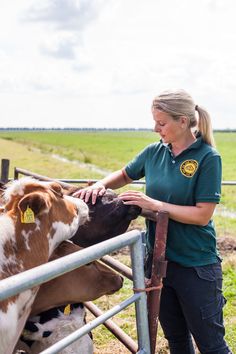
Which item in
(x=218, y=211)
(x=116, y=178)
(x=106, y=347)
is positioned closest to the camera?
(x=116, y=178)

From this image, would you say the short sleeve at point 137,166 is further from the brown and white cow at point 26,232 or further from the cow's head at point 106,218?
the brown and white cow at point 26,232

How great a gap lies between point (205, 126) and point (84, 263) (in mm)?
1381

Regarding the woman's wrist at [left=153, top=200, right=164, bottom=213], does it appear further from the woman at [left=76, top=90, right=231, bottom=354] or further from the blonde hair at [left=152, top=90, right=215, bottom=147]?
the blonde hair at [left=152, top=90, right=215, bottom=147]

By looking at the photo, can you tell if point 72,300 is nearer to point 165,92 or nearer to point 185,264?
point 185,264

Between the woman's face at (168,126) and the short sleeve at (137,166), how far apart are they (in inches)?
13.7

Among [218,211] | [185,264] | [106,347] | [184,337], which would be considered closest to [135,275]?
[185,264]

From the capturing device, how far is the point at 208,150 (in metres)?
2.98

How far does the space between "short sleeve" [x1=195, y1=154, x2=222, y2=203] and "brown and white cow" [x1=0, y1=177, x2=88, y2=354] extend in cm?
73

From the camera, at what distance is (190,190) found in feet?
9.73

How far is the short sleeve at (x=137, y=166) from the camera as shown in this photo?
342 centimetres

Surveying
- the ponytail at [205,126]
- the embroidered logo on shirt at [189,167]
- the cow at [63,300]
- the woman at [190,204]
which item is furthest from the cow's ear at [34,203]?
the ponytail at [205,126]

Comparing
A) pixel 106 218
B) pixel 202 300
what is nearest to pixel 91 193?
pixel 106 218

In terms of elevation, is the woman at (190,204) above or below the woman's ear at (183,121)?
below

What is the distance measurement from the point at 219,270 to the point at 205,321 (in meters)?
0.32
